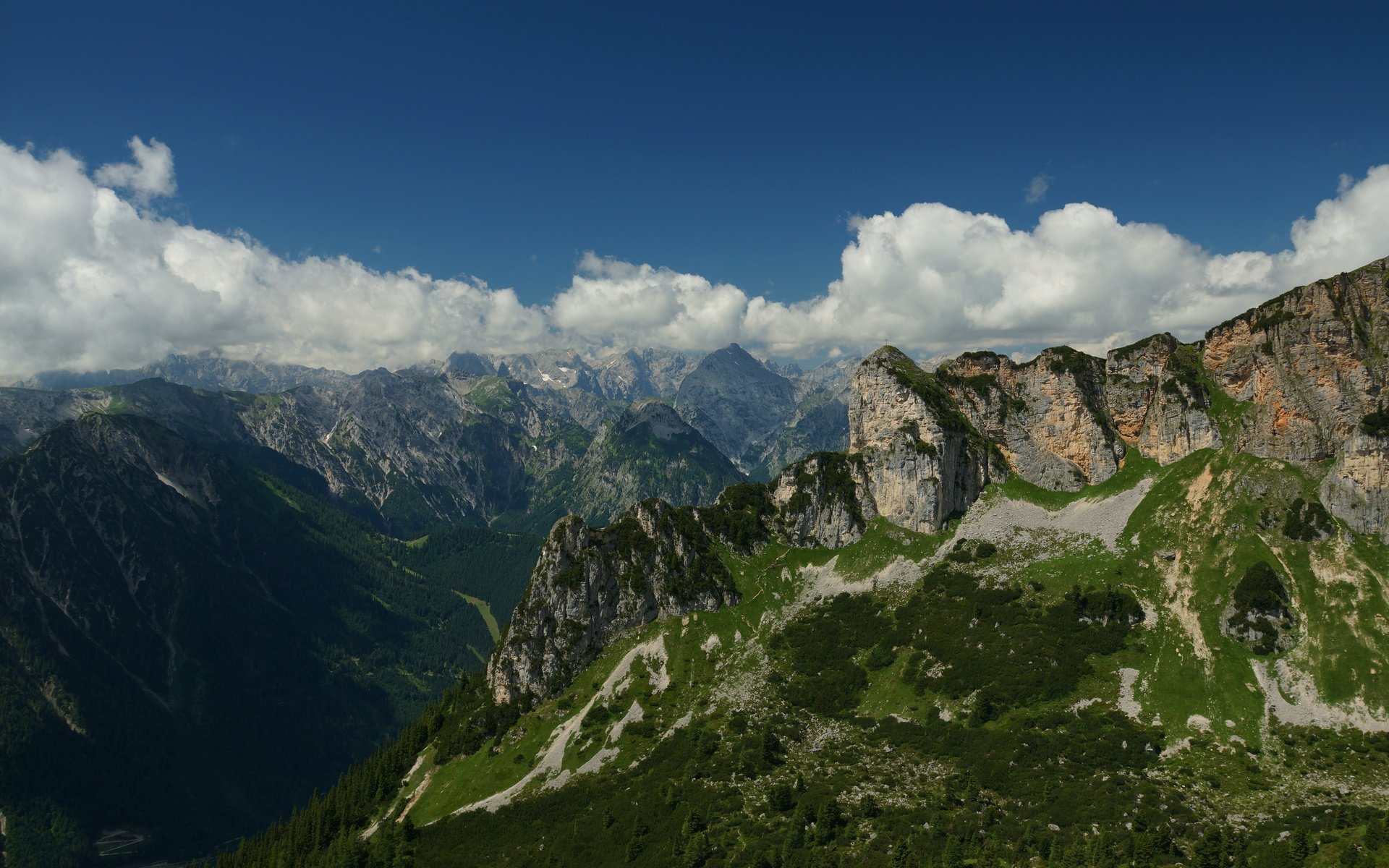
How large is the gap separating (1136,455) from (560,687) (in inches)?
6676

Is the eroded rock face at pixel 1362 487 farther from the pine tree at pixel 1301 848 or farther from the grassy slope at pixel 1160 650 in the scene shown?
the pine tree at pixel 1301 848

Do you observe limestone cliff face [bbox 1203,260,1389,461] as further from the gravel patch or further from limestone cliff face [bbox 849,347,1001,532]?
limestone cliff face [bbox 849,347,1001,532]

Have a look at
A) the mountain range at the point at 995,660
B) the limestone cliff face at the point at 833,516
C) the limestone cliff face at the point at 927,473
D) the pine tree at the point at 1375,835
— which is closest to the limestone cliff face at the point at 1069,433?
the mountain range at the point at 995,660

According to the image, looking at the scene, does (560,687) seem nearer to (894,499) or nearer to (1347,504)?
(894,499)

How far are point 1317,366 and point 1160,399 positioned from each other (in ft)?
104

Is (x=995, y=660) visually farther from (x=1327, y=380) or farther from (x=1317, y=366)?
(x=1317, y=366)

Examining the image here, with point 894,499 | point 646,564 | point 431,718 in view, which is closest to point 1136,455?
point 894,499

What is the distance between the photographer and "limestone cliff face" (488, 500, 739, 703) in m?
175

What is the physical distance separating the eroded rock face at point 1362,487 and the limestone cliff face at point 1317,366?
5811mm

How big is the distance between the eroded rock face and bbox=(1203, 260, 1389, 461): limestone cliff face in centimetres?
581

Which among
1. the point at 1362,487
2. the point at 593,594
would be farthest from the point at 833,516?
the point at 1362,487

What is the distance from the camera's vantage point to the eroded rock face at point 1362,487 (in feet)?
434

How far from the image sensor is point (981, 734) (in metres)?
121

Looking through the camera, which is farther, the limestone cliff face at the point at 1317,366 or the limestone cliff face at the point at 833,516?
the limestone cliff face at the point at 833,516
